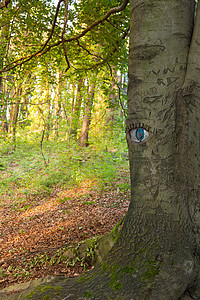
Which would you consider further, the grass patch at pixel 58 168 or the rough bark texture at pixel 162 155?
the grass patch at pixel 58 168

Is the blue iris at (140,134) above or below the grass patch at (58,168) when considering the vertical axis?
above

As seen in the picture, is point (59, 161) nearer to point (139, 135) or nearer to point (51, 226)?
point (51, 226)

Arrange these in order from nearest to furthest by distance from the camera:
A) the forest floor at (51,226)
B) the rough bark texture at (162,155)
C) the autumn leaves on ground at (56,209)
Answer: the rough bark texture at (162,155), the forest floor at (51,226), the autumn leaves on ground at (56,209)

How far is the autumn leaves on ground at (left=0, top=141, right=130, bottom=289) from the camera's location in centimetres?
295

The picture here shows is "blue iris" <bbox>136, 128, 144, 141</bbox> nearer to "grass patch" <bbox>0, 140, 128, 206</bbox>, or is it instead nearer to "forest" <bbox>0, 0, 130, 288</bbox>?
"forest" <bbox>0, 0, 130, 288</bbox>

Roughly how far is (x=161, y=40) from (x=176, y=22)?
216mm

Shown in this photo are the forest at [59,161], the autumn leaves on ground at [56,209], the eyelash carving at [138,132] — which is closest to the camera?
the eyelash carving at [138,132]

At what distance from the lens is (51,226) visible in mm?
4422

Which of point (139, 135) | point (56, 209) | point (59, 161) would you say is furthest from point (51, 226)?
point (139, 135)

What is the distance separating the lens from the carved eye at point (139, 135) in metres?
1.81

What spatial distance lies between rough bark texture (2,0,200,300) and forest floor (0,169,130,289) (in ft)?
3.62

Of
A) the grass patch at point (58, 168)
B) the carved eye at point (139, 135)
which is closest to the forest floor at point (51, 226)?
the grass patch at point (58, 168)

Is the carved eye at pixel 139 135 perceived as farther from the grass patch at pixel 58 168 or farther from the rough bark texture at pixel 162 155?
the grass patch at pixel 58 168

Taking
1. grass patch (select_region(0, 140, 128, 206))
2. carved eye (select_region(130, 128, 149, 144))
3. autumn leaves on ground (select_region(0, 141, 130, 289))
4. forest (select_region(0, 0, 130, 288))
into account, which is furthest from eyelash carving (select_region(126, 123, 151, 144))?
grass patch (select_region(0, 140, 128, 206))
